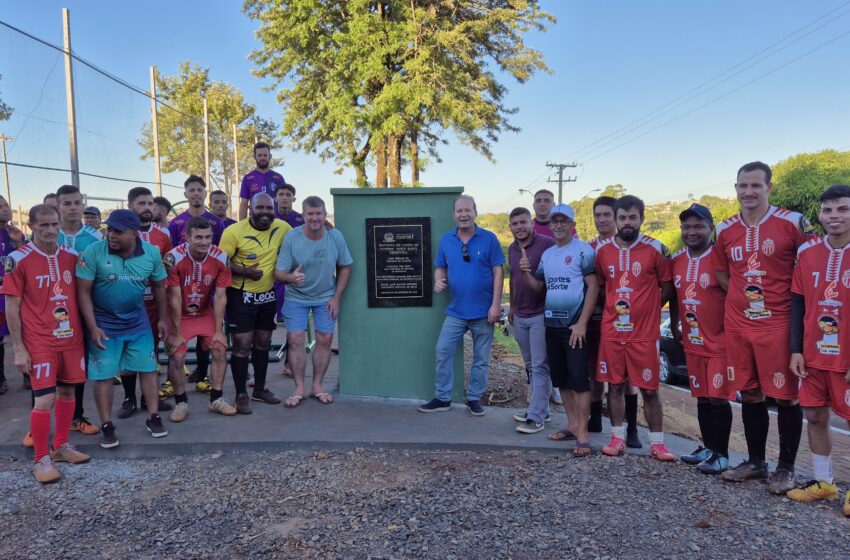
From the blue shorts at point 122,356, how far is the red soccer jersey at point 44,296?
0.20m

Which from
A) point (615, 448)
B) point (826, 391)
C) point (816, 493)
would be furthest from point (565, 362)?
point (816, 493)

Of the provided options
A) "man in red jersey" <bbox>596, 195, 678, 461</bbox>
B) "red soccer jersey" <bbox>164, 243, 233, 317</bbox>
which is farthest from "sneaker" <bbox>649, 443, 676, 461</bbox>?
"red soccer jersey" <bbox>164, 243, 233, 317</bbox>

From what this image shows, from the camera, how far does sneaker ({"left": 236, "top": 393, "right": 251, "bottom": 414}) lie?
5.07 metres

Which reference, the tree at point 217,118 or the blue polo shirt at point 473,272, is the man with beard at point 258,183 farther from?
the tree at point 217,118

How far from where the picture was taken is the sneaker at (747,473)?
3.93m

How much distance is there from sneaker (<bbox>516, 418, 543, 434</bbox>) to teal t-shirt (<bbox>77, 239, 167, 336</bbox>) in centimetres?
315

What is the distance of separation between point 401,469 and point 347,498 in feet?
1.82

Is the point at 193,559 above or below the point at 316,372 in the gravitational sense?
below

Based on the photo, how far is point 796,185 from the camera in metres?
28.5

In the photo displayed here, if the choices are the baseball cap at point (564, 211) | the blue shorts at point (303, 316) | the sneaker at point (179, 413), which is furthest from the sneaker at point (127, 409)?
the baseball cap at point (564, 211)

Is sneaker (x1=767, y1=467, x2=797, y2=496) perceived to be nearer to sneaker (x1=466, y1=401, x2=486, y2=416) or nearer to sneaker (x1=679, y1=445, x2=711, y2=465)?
sneaker (x1=679, y1=445, x2=711, y2=465)

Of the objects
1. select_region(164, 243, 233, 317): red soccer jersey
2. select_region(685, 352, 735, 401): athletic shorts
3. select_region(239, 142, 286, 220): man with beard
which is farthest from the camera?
select_region(239, 142, 286, 220): man with beard

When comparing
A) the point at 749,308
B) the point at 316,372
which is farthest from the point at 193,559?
the point at 749,308

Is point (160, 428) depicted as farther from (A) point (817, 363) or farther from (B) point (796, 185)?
(B) point (796, 185)
